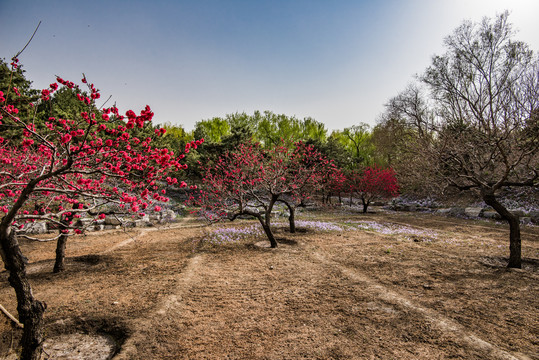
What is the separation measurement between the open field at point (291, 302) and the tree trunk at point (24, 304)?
0.54 meters

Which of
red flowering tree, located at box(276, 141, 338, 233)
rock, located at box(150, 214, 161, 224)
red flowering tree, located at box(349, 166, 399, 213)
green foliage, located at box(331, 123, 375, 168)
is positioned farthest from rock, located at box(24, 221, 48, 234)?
green foliage, located at box(331, 123, 375, 168)

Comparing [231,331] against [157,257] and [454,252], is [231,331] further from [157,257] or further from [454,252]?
[454,252]

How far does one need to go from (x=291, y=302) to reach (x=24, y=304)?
353 cm

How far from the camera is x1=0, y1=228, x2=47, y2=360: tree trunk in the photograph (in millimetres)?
2534

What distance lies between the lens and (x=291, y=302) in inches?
167

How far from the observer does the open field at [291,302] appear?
3.08m

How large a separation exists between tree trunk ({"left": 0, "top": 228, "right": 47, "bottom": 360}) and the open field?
54 cm

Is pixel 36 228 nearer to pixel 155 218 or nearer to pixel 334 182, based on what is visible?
pixel 155 218

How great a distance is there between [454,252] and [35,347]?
936 centimetres

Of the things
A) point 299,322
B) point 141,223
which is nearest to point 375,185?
point 141,223

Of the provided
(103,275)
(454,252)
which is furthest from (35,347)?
(454,252)

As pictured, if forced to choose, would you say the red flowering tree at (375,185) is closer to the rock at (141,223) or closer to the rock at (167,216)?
the rock at (167,216)

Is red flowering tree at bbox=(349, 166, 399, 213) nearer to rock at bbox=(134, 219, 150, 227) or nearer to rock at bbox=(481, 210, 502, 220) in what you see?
rock at bbox=(481, 210, 502, 220)

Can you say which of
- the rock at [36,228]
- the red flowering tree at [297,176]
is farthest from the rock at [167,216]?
the red flowering tree at [297,176]
